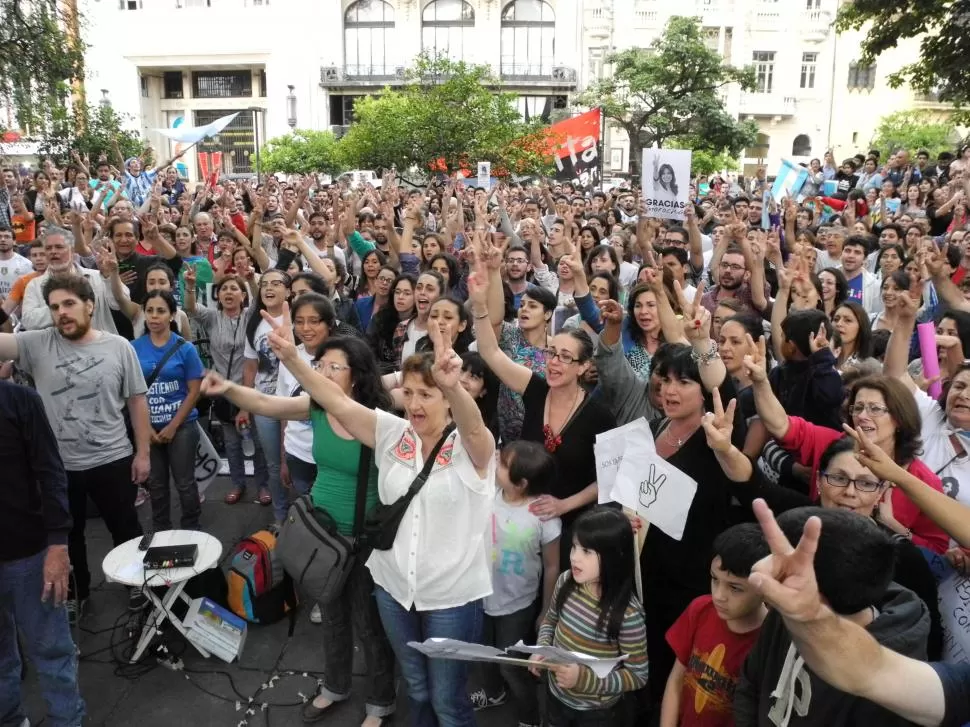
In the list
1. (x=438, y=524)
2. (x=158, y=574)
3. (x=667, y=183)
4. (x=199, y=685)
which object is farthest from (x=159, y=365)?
(x=667, y=183)

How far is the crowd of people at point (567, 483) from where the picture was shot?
1.85 meters

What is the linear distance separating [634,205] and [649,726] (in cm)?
994

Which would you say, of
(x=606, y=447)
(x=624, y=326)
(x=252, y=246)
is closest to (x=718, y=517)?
(x=606, y=447)

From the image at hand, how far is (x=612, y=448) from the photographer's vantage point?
3.01 meters

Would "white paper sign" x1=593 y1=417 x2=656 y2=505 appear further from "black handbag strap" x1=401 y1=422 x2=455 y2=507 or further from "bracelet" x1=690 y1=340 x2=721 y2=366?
"black handbag strap" x1=401 y1=422 x2=455 y2=507

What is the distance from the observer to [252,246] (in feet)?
23.3

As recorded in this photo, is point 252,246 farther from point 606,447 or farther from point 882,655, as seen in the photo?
point 882,655

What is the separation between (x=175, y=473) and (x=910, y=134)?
1629 inches

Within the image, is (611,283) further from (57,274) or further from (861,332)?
(57,274)

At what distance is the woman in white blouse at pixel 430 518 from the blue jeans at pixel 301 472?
1.54 m

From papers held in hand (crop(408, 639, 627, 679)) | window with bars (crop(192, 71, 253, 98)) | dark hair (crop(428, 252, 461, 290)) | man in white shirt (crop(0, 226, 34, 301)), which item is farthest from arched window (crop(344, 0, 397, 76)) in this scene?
papers held in hand (crop(408, 639, 627, 679))

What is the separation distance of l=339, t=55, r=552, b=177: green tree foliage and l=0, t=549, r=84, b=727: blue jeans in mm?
16277

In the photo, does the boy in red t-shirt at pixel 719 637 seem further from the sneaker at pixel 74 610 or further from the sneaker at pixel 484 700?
the sneaker at pixel 74 610

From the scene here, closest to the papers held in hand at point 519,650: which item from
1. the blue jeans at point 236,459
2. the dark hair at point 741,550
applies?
the dark hair at point 741,550
